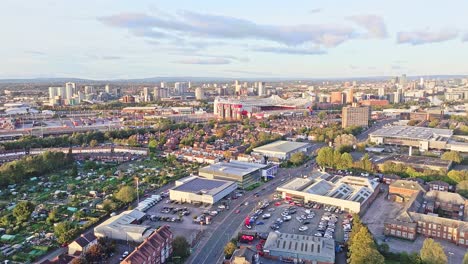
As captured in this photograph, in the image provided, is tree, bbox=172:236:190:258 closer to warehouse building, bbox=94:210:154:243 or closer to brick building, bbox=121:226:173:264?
brick building, bbox=121:226:173:264

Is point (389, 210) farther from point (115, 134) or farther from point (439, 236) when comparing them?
point (115, 134)

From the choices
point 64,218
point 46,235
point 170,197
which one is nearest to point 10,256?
point 46,235

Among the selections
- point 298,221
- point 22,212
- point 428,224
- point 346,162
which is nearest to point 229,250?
point 298,221

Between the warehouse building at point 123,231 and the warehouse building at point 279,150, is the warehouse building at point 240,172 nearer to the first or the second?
the warehouse building at point 279,150

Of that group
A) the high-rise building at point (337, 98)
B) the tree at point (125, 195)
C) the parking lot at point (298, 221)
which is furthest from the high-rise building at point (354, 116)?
the tree at point (125, 195)

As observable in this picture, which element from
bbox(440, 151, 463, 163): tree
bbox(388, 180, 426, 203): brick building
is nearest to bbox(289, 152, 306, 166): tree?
bbox(388, 180, 426, 203): brick building
